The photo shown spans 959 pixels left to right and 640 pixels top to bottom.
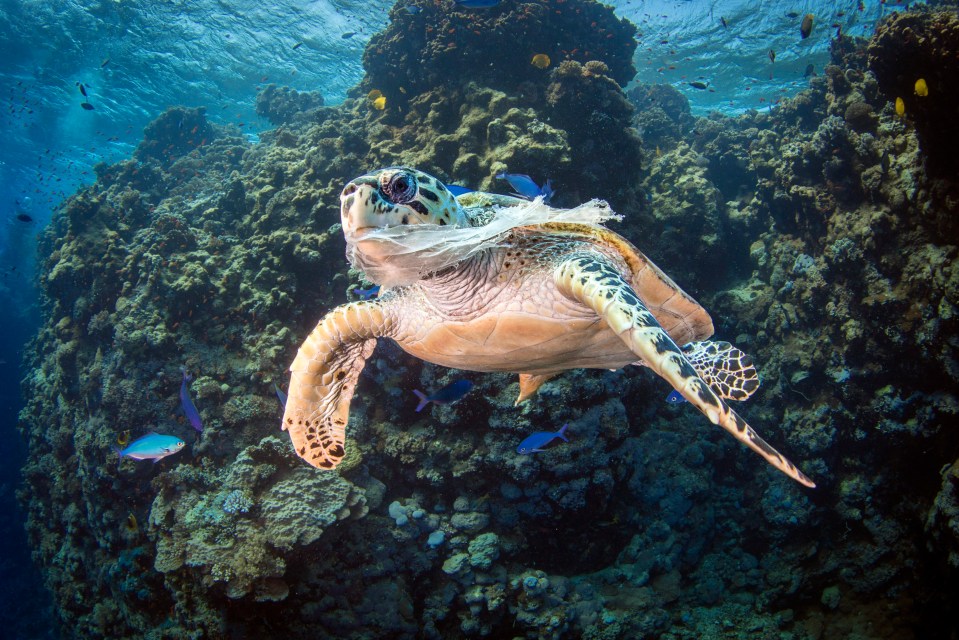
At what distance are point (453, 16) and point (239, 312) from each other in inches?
290

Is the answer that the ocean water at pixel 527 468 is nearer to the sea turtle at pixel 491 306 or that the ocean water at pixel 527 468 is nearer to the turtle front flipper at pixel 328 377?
the turtle front flipper at pixel 328 377

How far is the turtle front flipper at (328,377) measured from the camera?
9.66ft

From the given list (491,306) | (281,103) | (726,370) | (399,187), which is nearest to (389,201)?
(399,187)

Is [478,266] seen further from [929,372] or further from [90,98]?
[90,98]

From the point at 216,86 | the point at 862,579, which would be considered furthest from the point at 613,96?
the point at 216,86

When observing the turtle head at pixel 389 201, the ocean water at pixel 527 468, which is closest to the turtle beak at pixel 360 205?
the turtle head at pixel 389 201

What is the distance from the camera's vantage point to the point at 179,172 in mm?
15508

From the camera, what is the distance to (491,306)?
2.70 metres

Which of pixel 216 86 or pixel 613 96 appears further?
pixel 216 86

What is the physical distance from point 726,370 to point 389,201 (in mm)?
3291

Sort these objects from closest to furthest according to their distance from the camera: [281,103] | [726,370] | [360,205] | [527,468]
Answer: [360,205] < [726,370] < [527,468] < [281,103]

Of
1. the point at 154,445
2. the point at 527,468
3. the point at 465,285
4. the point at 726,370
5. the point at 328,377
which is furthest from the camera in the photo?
the point at 527,468

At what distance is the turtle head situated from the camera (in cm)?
201

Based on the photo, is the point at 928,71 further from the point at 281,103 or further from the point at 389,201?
the point at 281,103
